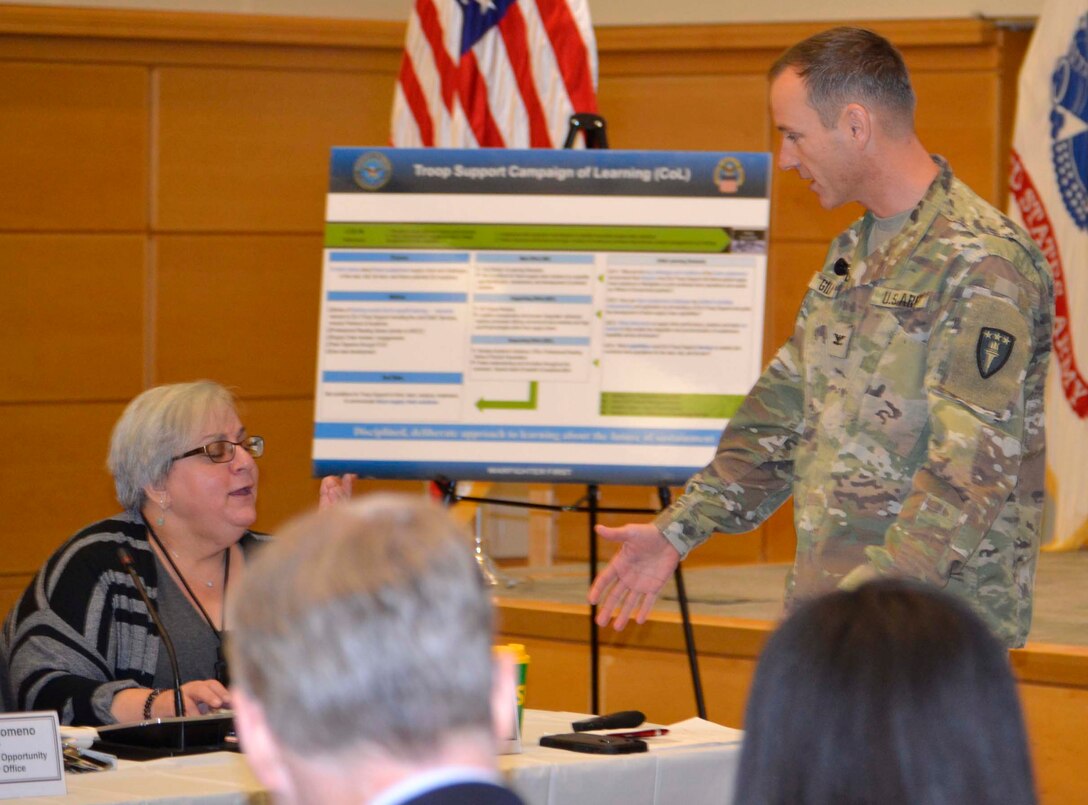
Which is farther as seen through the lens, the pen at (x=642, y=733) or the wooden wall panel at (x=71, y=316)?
the wooden wall panel at (x=71, y=316)

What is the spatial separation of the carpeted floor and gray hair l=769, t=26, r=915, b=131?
164cm

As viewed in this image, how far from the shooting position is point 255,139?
5496 millimetres

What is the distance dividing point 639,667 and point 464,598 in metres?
3.16

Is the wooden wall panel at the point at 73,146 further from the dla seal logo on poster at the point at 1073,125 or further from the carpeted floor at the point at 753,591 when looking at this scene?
the dla seal logo on poster at the point at 1073,125

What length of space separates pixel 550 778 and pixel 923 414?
0.74 m

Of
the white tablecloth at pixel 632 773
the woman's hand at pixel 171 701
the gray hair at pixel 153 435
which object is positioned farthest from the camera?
the gray hair at pixel 153 435

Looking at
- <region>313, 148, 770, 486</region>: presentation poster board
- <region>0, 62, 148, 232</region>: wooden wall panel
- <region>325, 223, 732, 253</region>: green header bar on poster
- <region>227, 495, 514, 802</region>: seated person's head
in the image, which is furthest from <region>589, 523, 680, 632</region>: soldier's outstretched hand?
<region>0, 62, 148, 232</region>: wooden wall panel

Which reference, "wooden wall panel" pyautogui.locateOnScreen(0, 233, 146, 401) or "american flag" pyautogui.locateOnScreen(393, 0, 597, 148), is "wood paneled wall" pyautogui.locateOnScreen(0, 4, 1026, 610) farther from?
"american flag" pyautogui.locateOnScreen(393, 0, 597, 148)

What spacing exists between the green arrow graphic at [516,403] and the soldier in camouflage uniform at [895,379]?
3.53 feet

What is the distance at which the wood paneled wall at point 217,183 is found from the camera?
529cm

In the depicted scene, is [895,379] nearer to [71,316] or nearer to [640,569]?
[640,569]

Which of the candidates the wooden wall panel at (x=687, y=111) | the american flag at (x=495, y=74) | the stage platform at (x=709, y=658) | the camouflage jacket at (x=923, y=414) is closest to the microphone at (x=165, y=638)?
the camouflage jacket at (x=923, y=414)

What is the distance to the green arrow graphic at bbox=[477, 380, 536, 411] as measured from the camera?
3.47m

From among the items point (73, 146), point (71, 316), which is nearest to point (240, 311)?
point (71, 316)
